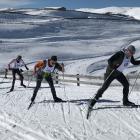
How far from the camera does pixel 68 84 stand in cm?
2559

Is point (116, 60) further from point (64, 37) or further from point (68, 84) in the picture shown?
point (64, 37)

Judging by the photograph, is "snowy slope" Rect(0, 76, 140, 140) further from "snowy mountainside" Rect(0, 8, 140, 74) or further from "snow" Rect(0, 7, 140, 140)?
"snowy mountainside" Rect(0, 8, 140, 74)

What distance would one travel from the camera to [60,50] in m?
60.1

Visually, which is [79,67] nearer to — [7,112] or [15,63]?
[15,63]

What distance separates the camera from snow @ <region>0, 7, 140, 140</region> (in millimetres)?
9250

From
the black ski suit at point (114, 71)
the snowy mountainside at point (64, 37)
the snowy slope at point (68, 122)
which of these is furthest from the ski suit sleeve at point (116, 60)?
the snowy mountainside at point (64, 37)

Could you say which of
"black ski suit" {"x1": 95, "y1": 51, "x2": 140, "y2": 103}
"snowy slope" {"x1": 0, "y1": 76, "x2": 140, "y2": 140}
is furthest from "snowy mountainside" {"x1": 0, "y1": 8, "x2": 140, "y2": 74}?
"black ski suit" {"x1": 95, "y1": 51, "x2": 140, "y2": 103}

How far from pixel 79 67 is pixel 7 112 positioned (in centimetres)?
3437

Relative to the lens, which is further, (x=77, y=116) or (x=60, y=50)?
(x=60, y=50)

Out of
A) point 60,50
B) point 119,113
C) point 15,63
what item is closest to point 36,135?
point 119,113

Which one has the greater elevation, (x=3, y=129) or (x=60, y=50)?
(x=3, y=129)

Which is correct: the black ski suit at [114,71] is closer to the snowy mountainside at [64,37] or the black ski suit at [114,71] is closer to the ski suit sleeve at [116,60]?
the ski suit sleeve at [116,60]

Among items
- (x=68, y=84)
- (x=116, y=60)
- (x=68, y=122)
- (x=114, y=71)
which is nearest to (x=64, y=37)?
(x=68, y=84)

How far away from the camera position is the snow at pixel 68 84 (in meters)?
9.25
